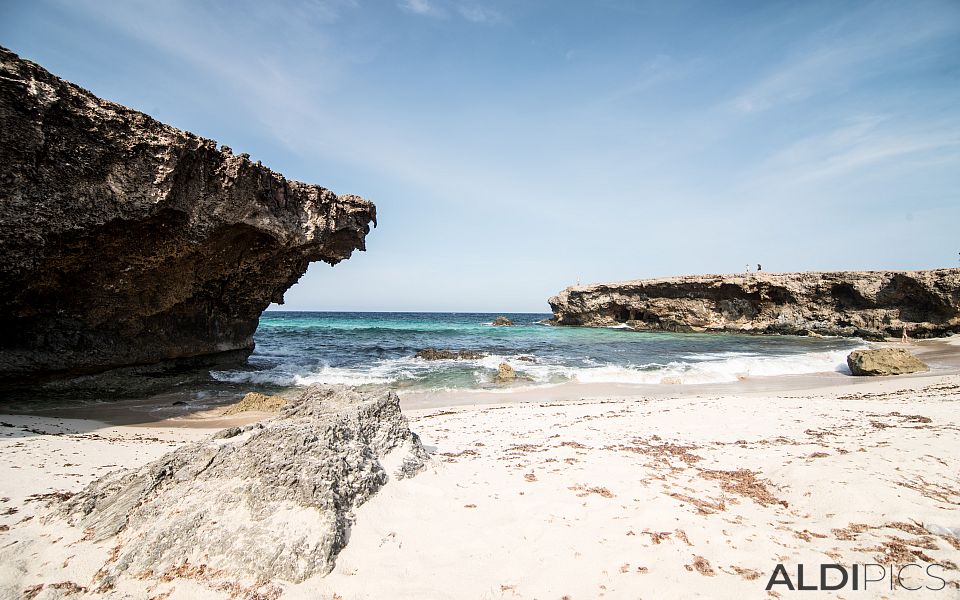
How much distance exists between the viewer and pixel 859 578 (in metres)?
2.40

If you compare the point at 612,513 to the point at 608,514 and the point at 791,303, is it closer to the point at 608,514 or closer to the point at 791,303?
the point at 608,514

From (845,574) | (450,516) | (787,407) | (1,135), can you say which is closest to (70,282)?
(1,135)

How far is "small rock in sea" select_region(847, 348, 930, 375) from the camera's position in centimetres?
1277

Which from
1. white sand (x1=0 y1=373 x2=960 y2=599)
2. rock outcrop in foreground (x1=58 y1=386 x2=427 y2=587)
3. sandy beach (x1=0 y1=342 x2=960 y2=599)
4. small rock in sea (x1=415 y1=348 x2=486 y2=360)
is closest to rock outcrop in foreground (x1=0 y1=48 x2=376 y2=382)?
sandy beach (x1=0 y1=342 x2=960 y2=599)

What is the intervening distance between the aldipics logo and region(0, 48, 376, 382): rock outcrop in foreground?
1048 centimetres

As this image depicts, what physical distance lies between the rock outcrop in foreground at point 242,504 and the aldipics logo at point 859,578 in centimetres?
277

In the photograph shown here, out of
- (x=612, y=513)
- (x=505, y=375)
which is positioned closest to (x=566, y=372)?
(x=505, y=375)

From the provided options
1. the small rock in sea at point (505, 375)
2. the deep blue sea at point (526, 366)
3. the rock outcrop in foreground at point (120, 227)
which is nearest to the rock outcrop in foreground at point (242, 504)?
the rock outcrop in foreground at point (120, 227)

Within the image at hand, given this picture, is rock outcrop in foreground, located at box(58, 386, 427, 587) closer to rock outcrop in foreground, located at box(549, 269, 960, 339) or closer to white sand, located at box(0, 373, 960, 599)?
white sand, located at box(0, 373, 960, 599)

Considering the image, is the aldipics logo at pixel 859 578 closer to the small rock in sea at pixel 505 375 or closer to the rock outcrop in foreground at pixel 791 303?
the small rock in sea at pixel 505 375

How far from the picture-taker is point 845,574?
245 centimetres

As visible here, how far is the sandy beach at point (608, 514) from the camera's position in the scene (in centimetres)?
242

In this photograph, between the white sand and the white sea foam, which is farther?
the white sea foam

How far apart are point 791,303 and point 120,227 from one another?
40.0 metres
